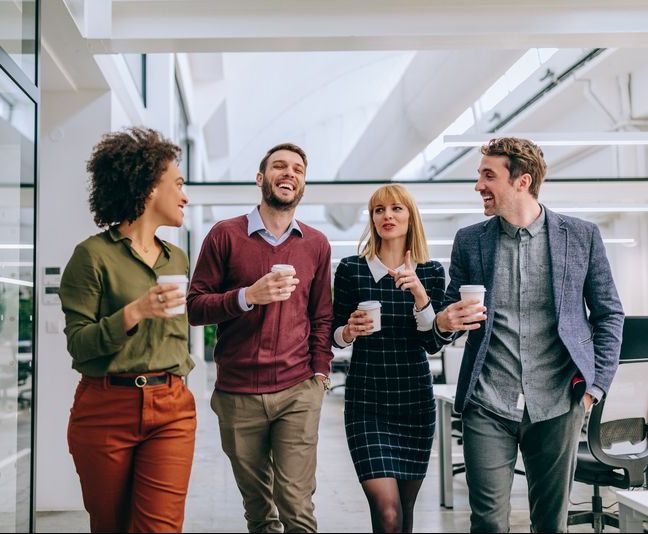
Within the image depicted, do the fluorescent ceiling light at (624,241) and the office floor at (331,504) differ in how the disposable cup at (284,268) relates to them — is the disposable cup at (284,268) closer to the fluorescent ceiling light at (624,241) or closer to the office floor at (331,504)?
the office floor at (331,504)

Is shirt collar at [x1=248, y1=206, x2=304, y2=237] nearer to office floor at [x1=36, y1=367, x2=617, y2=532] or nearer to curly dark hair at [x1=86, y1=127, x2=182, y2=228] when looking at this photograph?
curly dark hair at [x1=86, y1=127, x2=182, y2=228]

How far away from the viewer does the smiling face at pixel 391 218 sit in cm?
252

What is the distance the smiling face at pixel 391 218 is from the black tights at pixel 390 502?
845 mm

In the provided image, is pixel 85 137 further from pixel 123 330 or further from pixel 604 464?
pixel 604 464

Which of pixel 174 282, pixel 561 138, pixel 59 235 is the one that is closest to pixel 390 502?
pixel 174 282

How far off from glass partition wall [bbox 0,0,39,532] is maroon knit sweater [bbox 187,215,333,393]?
70cm

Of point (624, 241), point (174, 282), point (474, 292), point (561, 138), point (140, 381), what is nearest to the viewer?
point (174, 282)

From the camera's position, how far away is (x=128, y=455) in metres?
1.83

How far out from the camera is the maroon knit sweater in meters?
2.34

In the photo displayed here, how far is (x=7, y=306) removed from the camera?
2545 mm

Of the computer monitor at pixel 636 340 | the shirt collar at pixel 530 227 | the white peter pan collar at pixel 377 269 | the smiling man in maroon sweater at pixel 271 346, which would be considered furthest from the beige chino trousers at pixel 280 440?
the computer monitor at pixel 636 340

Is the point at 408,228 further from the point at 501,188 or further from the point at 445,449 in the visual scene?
the point at 445,449

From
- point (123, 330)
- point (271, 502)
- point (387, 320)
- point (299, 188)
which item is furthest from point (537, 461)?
point (123, 330)

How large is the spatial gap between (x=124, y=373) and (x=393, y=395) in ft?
3.21
